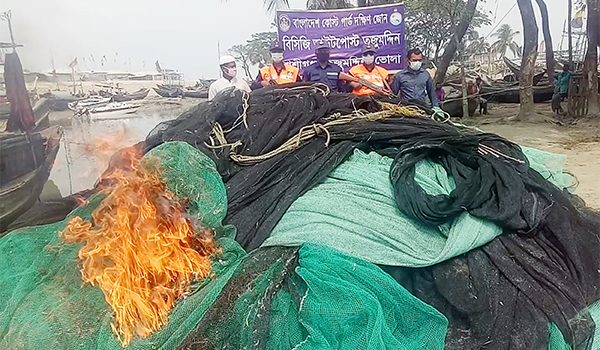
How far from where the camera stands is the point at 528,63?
12438mm

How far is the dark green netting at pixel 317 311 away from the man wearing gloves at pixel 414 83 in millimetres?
4126

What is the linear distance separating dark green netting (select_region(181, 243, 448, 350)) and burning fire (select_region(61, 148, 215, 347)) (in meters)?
0.30

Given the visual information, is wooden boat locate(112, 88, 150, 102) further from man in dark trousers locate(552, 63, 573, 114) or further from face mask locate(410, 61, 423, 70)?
man in dark trousers locate(552, 63, 573, 114)

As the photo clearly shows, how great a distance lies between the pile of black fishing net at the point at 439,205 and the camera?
2.21m

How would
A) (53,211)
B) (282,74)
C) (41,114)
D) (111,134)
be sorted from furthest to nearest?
(282,74) < (41,114) < (111,134) < (53,211)

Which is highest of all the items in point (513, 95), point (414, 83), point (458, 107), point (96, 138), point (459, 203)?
point (414, 83)

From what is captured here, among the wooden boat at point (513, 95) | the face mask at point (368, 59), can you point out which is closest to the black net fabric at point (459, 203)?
the face mask at point (368, 59)

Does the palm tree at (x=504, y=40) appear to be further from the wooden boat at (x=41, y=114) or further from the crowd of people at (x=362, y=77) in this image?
the wooden boat at (x=41, y=114)

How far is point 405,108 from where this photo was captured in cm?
362

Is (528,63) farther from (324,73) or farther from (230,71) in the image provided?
(230,71)

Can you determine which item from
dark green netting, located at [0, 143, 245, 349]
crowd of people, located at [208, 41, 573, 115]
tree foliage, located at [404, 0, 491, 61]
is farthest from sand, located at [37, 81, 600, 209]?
tree foliage, located at [404, 0, 491, 61]

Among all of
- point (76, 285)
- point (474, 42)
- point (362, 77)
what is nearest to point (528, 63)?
point (362, 77)

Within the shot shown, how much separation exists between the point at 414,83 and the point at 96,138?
376cm

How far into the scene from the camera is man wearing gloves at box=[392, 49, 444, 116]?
5914 millimetres
